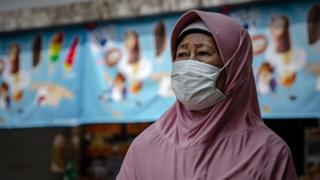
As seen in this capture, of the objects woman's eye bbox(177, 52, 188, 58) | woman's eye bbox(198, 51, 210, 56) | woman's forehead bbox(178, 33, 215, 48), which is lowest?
woman's eye bbox(177, 52, 188, 58)

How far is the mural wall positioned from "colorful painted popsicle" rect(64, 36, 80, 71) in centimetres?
1

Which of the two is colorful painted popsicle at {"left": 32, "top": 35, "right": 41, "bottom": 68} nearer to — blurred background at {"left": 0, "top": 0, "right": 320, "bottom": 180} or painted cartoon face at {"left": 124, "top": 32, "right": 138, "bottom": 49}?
blurred background at {"left": 0, "top": 0, "right": 320, "bottom": 180}

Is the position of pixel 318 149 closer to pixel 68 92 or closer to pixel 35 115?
pixel 68 92

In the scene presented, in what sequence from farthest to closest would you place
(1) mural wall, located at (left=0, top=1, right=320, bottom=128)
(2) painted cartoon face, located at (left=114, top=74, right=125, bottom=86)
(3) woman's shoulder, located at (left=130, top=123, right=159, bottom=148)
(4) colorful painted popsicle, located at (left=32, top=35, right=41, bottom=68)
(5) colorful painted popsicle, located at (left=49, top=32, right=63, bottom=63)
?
(4) colorful painted popsicle, located at (left=32, top=35, right=41, bottom=68)
(5) colorful painted popsicle, located at (left=49, top=32, right=63, bottom=63)
(2) painted cartoon face, located at (left=114, top=74, right=125, bottom=86)
(1) mural wall, located at (left=0, top=1, right=320, bottom=128)
(3) woman's shoulder, located at (left=130, top=123, right=159, bottom=148)

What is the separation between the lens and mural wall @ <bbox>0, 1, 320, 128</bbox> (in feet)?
12.7

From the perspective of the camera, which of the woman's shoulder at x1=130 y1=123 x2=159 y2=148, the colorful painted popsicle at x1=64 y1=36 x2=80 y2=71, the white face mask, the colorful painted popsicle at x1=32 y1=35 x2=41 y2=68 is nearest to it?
the white face mask

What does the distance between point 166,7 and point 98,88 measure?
3.45ft

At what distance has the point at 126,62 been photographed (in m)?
4.65

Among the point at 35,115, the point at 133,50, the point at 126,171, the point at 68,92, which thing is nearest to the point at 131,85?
the point at 133,50

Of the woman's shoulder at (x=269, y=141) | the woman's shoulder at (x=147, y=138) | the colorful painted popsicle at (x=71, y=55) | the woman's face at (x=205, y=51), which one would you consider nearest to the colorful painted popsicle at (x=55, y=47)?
the colorful painted popsicle at (x=71, y=55)

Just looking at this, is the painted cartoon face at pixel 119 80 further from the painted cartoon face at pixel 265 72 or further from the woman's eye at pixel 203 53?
the woman's eye at pixel 203 53

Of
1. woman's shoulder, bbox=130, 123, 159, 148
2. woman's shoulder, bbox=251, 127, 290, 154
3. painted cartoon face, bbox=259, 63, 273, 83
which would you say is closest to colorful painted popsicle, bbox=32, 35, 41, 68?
A: painted cartoon face, bbox=259, 63, 273, 83

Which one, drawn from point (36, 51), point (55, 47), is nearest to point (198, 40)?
point (55, 47)

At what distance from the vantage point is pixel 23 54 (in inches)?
209
